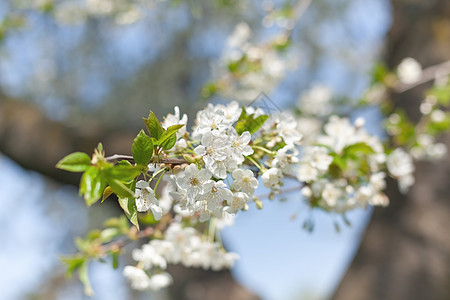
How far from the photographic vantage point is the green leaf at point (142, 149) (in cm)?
49

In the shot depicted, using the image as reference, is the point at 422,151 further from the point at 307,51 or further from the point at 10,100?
the point at 307,51

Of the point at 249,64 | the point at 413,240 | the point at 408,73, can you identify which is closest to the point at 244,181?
the point at 249,64

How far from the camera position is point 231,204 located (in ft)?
1.80

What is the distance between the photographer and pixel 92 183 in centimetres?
48

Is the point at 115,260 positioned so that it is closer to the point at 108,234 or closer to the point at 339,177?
the point at 108,234

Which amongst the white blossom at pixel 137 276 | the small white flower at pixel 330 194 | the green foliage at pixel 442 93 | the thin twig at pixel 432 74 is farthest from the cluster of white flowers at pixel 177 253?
the thin twig at pixel 432 74

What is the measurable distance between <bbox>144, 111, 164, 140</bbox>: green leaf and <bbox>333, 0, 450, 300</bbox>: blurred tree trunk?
149 cm

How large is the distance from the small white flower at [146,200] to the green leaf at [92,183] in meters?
0.05

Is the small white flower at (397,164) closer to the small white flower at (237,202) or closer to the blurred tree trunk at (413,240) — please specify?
the small white flower at (237,202)

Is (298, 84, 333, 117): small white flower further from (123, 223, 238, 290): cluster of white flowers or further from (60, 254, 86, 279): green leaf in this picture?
(60, 254, 86, 279): green leaf

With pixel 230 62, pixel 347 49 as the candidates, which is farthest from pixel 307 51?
pixel 230 62

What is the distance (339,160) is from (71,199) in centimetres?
328

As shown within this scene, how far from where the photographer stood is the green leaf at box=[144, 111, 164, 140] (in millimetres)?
516

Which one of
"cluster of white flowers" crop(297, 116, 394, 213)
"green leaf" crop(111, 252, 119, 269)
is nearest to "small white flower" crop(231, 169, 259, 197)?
"cluster of white flowers" crop(297, 116, 394, 213)
